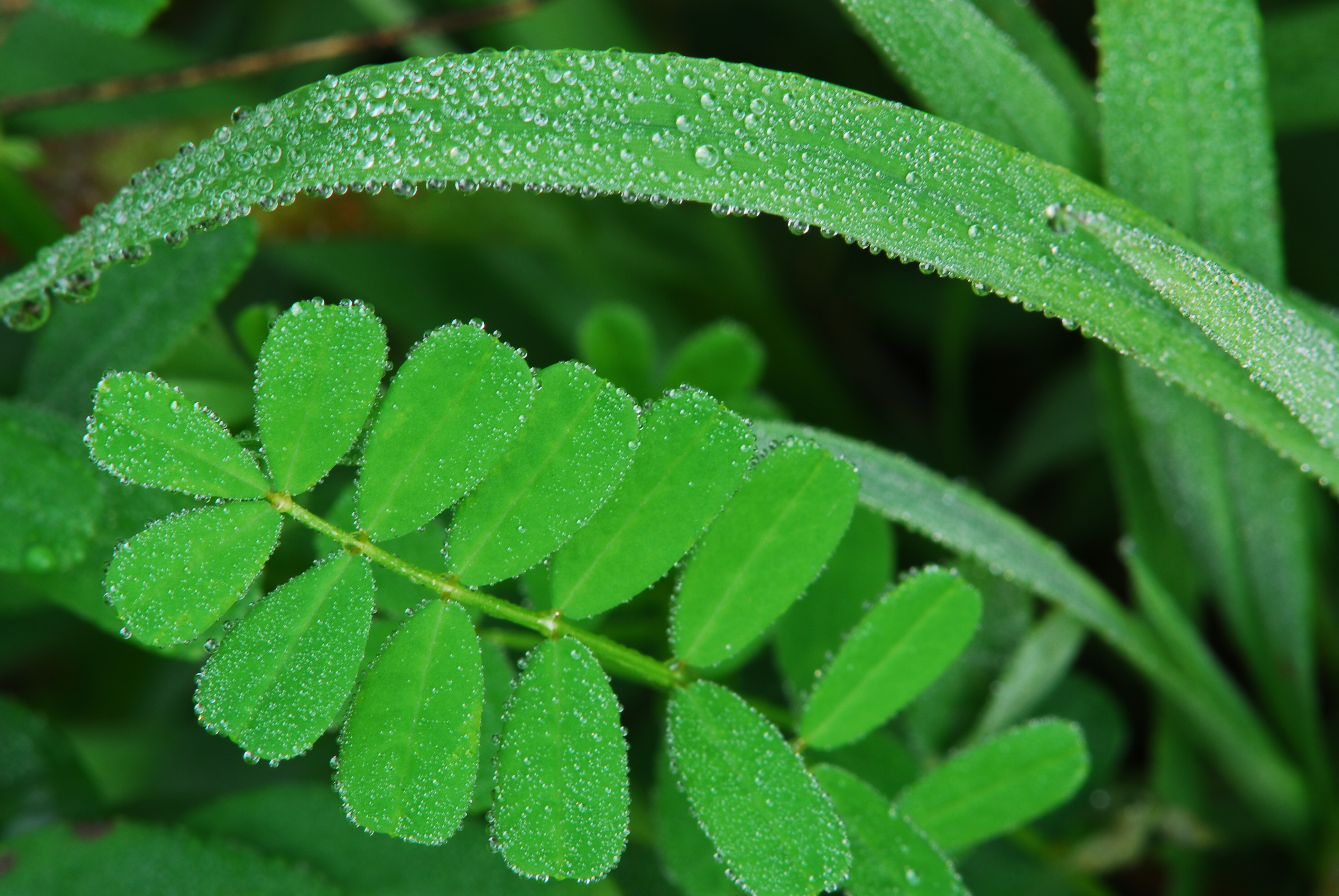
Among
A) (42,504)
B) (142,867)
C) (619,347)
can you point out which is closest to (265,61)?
(619,347)

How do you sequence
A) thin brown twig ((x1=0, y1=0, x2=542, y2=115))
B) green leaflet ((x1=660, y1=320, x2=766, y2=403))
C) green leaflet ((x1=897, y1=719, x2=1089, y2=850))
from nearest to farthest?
green leaflet ((x1=897, y1=719, x2=1089, y2=850))
green leaflet ((x1=660, y1=320, x2=766, y2=403))
thin brown twig ((x1=0, y1=0, x2=542, y2=115))

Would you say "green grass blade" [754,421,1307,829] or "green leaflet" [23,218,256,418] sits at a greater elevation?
"green grass blade" [754,421,1307,829]

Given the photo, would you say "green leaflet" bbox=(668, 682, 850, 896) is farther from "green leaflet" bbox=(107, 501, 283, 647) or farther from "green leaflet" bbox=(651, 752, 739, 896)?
"green leaflet" bbox=(107, 501, 283, 647)

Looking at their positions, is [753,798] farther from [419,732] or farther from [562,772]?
[419,732]

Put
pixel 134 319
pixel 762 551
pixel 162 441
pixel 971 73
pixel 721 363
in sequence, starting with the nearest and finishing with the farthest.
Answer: pixel 162 441 < pixel 762 551 < pixel 971 73 < pixel 134 319 < pixel 721 363

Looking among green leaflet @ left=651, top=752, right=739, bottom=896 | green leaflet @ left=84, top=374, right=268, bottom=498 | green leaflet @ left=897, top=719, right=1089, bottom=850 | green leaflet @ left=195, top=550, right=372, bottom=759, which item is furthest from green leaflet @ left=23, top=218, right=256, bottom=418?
green leaflet @ left=897, top=719, right=1089, bottom=850

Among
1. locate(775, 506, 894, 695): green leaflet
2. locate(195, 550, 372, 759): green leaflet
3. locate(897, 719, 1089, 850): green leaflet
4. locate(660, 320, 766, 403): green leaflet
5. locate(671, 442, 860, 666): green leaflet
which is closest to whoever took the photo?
locate(195, 550, 372, 759): green leaflet
